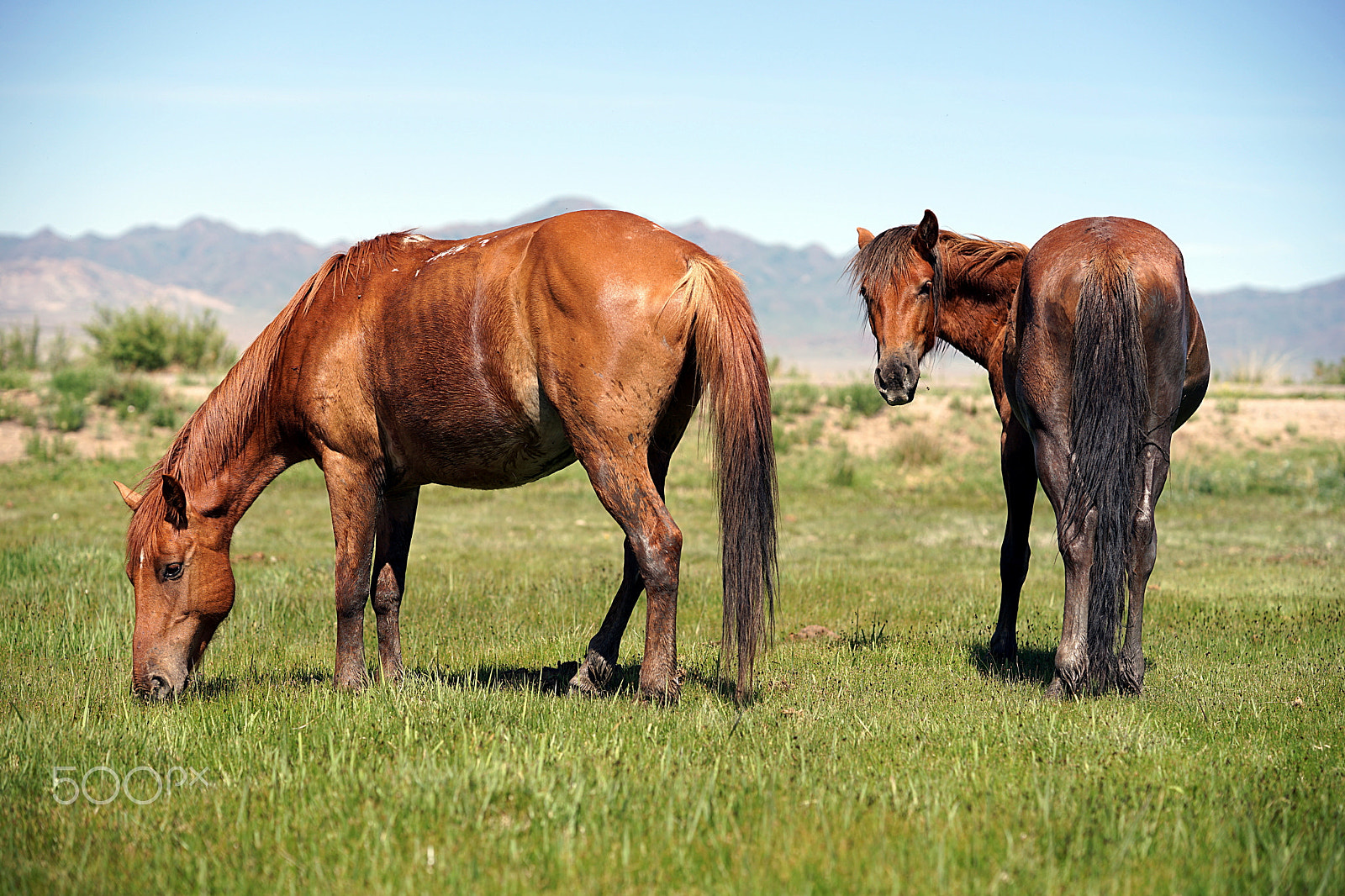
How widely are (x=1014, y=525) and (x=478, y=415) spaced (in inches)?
146

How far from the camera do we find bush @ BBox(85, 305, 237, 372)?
2903cm

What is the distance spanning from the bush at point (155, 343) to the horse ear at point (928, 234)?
26653 millimetres

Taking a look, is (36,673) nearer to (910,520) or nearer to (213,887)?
(213,887)

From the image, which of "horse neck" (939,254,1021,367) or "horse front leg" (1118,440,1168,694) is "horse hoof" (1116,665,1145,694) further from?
"horse neck" (939,254,1021,367)

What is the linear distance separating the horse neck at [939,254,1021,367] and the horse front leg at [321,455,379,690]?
12.6ft

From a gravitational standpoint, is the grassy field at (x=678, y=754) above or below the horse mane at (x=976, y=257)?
below

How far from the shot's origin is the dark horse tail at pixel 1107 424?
520 centimetres

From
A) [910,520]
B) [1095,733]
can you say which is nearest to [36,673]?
[1095,733]

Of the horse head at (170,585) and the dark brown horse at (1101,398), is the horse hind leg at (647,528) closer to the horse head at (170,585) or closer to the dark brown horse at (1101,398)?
the dark brown horse at (1101,398)

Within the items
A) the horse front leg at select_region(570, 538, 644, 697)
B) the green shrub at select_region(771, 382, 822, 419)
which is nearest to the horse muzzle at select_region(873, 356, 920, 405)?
the horse front leg at select_region(570, 538, 644, 697)

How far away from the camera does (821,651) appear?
22.5ft

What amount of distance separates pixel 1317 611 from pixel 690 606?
499cm

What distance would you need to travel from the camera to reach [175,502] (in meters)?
5.58

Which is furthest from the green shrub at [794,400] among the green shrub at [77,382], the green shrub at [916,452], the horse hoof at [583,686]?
the horse hoof at [583,686]
